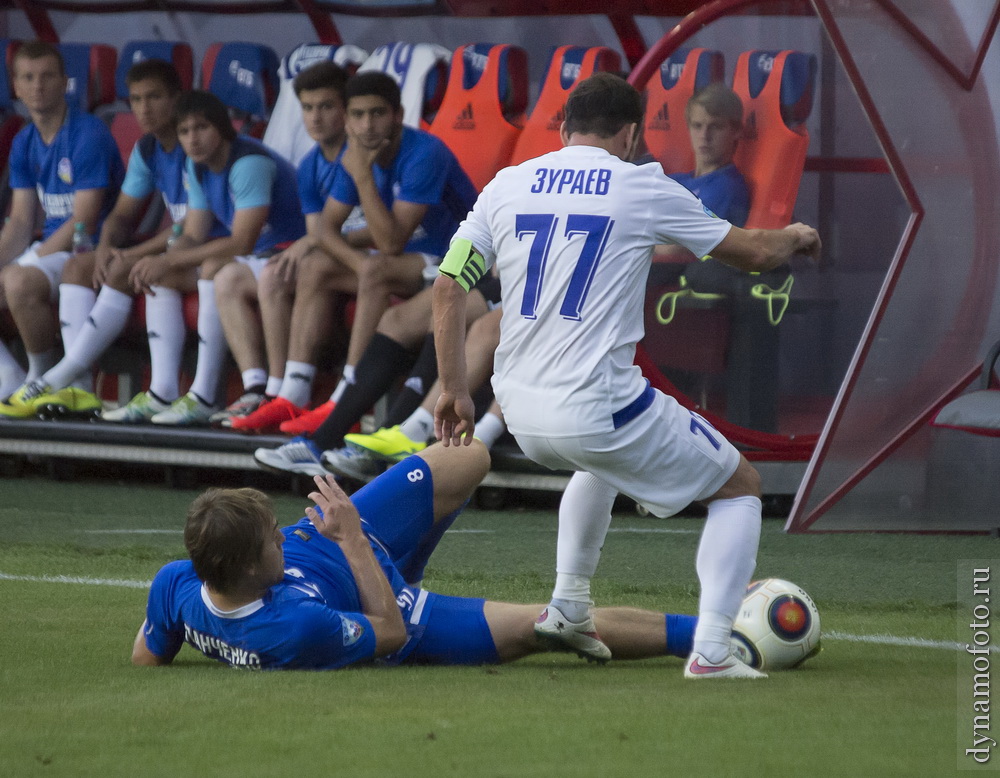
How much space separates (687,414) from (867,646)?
0.99m

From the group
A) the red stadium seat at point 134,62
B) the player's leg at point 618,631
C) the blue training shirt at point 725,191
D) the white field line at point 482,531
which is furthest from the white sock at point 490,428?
the red stadium seat at point 134,62

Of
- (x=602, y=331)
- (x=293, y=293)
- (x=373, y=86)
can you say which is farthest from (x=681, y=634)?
(x=293, y=293)

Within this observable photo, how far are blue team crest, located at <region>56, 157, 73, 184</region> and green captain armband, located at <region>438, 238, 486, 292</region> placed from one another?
5840 millimetres

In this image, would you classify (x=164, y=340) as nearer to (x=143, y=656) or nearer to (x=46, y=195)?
(x=46, y=195)

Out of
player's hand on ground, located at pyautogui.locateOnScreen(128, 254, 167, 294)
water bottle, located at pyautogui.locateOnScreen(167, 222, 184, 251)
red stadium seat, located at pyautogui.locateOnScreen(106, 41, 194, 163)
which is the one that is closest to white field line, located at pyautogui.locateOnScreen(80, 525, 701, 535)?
player's hand on ground, located at pyautogui.locateOnScreen(128, 254, 167, 294)

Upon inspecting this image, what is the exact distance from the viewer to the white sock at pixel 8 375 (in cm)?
922

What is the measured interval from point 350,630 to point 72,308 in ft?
18.4

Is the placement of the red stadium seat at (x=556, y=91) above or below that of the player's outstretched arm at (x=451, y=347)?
above

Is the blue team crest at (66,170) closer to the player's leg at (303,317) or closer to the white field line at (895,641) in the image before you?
the player's leg at (303,317)

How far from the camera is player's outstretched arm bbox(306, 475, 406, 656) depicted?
3883 millimetres

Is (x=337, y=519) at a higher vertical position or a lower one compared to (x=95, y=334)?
higher

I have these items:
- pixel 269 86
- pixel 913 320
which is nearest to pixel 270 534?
pixel 913 320

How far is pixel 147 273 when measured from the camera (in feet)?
28.4

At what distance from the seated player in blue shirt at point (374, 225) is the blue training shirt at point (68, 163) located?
176 centimetres
